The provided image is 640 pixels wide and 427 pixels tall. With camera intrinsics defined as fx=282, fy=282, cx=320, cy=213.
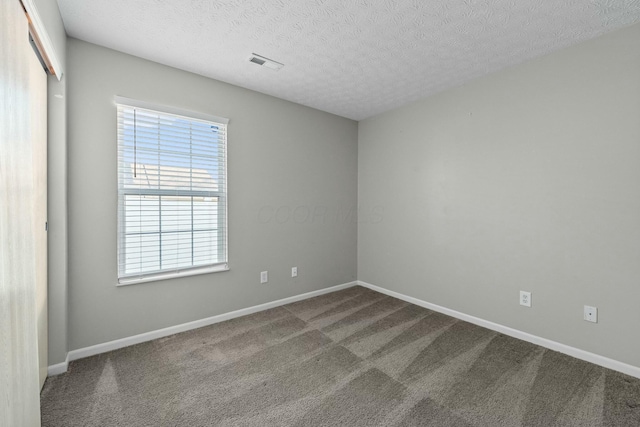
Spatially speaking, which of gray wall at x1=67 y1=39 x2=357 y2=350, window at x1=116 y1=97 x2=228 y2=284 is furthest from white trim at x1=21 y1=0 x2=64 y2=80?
window at x1=116 y1=97 x2=228 y2=284

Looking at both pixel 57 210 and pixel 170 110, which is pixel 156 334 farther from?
pixel 170 110

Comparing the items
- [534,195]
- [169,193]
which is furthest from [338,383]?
[534,195]

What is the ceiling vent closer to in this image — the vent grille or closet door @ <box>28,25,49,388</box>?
the vent grille

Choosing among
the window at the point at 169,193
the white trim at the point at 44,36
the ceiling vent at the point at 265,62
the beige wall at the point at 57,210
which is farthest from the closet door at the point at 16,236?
the ceiling vent at the point at 265,62

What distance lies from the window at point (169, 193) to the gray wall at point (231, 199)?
85mm

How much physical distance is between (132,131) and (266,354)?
2.21 m

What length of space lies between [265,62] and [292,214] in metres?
1.68

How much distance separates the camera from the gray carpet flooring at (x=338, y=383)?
164cm

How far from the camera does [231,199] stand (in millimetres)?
2994

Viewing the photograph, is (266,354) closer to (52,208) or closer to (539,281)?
(52,208)

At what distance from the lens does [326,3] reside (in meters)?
1.80

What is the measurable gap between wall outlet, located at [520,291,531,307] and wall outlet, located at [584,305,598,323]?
37cm

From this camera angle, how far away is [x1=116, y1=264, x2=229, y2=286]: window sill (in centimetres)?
243

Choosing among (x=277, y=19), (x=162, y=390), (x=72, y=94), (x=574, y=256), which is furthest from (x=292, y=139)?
(x=574, y=256)
